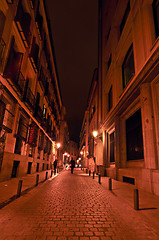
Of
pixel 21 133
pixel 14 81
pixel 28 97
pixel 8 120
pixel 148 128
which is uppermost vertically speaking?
pixel 28 97

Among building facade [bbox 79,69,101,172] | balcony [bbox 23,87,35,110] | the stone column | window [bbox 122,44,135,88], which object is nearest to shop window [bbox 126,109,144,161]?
the stone column

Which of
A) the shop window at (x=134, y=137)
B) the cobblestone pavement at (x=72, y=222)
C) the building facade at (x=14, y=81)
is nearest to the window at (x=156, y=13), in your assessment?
the shop window at (x=134, y=137)

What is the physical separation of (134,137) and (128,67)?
6.30 meters

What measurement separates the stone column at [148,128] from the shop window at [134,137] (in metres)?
1.97

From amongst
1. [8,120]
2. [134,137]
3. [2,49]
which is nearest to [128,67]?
[134,137]

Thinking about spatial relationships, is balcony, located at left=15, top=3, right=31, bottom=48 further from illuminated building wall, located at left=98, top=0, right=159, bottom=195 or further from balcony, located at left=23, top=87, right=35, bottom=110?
illuminated building wall, located at left=98, top=0, right=159, bottom=195

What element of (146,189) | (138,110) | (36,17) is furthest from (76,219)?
(36,17)

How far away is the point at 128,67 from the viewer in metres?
13.0

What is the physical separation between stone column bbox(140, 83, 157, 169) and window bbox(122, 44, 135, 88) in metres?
4.28

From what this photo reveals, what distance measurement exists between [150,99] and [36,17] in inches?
558

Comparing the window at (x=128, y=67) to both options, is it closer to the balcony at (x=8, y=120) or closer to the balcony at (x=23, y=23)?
the balcony at (x=23, y=23)

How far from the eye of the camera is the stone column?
7281mm

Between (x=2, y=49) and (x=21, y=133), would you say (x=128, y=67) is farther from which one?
(x=21, y=133)

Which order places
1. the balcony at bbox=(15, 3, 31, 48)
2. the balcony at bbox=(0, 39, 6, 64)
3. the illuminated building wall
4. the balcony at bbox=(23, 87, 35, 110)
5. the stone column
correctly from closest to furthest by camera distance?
the stone column
the illuminated building wall
the balcony at bbox=(0, 39, 6, 64)
the balcony at bbox=(15, 3, 31, 48)
the balcony at bbox=(23, 87, 35, 110)
